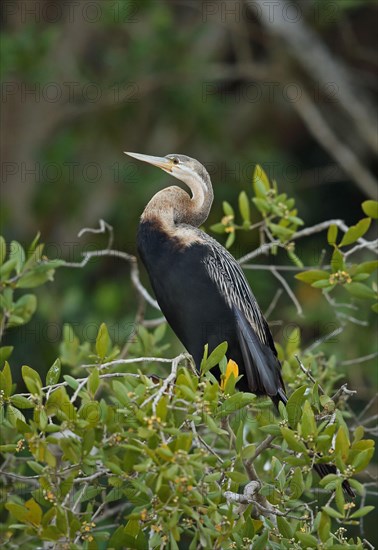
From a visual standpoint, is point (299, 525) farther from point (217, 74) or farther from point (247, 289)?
point (217, 74)

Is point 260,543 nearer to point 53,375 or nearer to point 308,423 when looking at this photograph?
point 308,423

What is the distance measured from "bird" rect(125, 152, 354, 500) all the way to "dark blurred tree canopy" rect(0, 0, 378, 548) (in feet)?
6.68

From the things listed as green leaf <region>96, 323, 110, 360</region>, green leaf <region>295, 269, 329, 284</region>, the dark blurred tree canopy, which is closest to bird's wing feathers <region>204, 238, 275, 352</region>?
green leaf <region>295, 269, 329, 284</region>

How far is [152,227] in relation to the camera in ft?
10.5

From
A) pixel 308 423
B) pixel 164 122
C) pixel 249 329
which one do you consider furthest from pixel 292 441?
pixel 164 122

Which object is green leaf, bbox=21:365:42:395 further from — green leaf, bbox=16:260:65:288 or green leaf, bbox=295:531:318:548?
green leaf, bbox=16:260:65:288

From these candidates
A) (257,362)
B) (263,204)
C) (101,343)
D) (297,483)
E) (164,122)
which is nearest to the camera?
(297,483)

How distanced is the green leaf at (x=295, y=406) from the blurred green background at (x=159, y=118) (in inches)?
125

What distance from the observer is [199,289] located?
317cm

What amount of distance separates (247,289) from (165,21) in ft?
9.84

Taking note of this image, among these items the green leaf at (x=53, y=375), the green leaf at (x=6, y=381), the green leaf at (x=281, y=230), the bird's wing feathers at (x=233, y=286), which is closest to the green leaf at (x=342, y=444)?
the green leaf at (x=53, y=375)

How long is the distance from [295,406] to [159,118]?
4.89 metres

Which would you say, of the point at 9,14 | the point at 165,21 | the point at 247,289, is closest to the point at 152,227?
the point at 247,289

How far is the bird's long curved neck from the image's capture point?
3.22 metres
